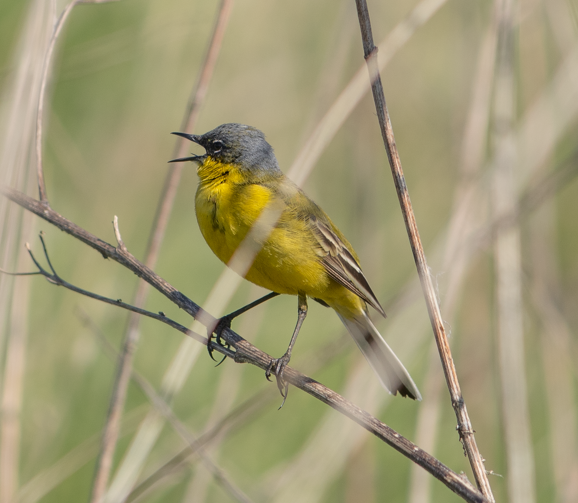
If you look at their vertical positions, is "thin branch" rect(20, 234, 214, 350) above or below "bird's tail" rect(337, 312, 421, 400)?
below

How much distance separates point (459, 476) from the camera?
6.51 ft

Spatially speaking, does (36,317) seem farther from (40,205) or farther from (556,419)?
(556,419)

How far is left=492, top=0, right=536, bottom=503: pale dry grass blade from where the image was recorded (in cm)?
299

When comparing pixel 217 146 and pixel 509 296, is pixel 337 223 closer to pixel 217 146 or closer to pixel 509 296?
pixel 217 146

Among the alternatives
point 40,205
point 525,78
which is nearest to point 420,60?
point 525,78

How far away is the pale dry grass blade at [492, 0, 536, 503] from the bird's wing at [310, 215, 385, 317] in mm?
690

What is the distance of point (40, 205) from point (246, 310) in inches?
59.3

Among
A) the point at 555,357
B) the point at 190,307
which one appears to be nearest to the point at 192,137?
the point at 190,307

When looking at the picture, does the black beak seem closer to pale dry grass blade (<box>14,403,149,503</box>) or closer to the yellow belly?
the yellow belly

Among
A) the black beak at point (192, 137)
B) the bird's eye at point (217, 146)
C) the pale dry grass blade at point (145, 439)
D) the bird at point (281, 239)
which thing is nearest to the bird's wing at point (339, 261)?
the bird at point (281, 239)

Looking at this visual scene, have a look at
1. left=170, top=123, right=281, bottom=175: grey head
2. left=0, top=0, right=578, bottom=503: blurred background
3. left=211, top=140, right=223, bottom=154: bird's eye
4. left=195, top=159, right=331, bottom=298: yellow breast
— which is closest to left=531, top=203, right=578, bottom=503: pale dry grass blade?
left=0, top=0, right=578, bottom=503: blurred background

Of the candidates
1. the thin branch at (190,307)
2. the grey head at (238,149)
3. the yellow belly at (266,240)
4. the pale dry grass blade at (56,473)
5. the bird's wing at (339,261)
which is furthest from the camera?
the grey head at (238,149)

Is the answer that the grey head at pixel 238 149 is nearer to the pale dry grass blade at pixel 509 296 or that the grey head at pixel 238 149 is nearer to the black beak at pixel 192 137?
the black beak at pixel 192 137

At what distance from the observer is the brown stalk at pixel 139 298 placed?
9.80 feet
